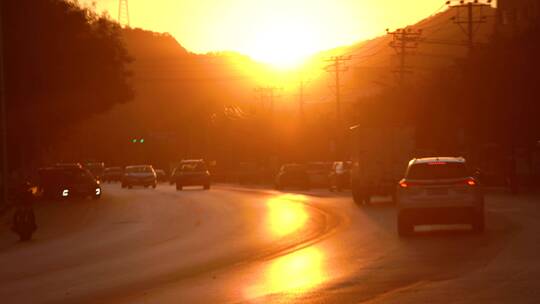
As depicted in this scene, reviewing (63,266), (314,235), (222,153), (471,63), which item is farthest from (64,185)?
(222,153)

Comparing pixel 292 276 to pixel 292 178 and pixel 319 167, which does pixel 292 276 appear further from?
pixel 319 167

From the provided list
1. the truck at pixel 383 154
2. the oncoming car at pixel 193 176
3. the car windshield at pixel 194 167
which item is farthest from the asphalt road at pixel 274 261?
the car windshield at pixel 194 167

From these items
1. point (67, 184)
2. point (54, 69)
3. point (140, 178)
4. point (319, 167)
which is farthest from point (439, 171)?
point (140, 178)

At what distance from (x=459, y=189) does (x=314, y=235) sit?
3739 millimetres

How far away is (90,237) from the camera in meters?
31.3

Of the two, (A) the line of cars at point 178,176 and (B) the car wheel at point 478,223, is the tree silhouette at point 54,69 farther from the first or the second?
(B) the car wheel at point 478,223

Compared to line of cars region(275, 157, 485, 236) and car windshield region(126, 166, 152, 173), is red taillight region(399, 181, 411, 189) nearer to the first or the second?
line of cars region(275, 157, 485, 236)

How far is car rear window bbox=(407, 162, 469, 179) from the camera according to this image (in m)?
27.4

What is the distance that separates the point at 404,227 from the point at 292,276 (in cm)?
933

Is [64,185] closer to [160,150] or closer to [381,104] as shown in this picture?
[381,104]

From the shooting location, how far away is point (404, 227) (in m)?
27.2

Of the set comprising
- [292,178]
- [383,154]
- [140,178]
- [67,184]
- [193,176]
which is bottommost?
[140,178]

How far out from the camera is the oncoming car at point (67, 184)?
206 ft

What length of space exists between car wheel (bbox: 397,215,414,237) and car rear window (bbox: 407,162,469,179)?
3.40ft
